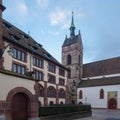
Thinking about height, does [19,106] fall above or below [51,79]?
below

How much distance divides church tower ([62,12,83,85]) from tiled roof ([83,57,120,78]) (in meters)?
3.52

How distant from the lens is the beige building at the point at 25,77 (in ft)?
44.2

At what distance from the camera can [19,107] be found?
47.9 feet

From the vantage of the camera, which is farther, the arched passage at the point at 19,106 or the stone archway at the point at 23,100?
the arched passage at the point at 19,106

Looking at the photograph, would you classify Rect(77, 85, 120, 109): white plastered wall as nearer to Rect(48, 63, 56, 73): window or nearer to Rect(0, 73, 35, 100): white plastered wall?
Rect(48, 63, 56, 73): window

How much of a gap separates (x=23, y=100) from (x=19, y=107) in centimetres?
54

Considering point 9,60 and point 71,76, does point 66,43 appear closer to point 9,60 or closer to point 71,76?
point 71,76

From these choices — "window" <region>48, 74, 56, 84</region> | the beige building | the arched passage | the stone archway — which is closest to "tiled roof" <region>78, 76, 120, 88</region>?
the beige building

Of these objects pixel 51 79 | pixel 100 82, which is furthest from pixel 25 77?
pixel 100 82

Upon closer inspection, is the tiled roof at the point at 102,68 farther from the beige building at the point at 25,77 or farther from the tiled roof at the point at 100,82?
the beige building at the point at 25,77

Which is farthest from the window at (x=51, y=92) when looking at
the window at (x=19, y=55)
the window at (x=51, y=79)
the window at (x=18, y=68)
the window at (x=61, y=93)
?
the window at (x=19, y=55)

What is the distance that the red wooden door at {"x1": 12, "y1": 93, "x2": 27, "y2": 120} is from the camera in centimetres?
1406

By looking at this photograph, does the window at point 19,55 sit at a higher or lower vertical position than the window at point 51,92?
higher

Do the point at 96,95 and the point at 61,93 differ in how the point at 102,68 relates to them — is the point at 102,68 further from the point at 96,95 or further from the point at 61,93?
the point at 61,93
